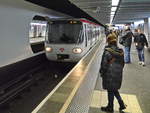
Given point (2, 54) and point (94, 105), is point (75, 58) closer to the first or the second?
point (2, 54)

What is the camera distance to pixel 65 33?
29.5 feet

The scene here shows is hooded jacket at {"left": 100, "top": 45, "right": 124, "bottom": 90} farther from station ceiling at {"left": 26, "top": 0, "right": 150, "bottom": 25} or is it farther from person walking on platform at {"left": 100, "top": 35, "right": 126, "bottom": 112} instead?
station ceiling at {"left": 26, "top": 0, "right": 150, "bottom": 25}

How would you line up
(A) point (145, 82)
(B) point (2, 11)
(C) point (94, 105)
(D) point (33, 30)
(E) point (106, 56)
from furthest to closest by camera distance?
(D) point (33, 30) → (B) point (2, 11) → (A) point (145, 82) → (C) point (94, 105) → (E) point (106, 56)

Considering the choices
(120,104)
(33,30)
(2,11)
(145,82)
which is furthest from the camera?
(33,30)

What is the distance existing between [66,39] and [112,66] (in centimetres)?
551

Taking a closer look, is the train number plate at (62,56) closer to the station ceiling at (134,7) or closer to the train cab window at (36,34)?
the train cab window at (36,34)

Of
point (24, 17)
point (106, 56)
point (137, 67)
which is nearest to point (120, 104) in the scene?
point (106, 56)

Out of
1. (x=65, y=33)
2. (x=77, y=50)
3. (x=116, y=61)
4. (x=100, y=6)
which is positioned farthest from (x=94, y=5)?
(x=116, y=61)

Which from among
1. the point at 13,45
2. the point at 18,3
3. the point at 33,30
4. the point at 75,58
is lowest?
the point at 75,58

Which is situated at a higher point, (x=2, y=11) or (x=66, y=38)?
(x=2, y=11)

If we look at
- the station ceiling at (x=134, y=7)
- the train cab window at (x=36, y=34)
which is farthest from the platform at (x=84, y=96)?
the train cab window at (x=36, y=34)

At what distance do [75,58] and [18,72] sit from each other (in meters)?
3.24

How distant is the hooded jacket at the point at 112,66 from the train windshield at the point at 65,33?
5143 mm

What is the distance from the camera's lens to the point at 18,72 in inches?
376
